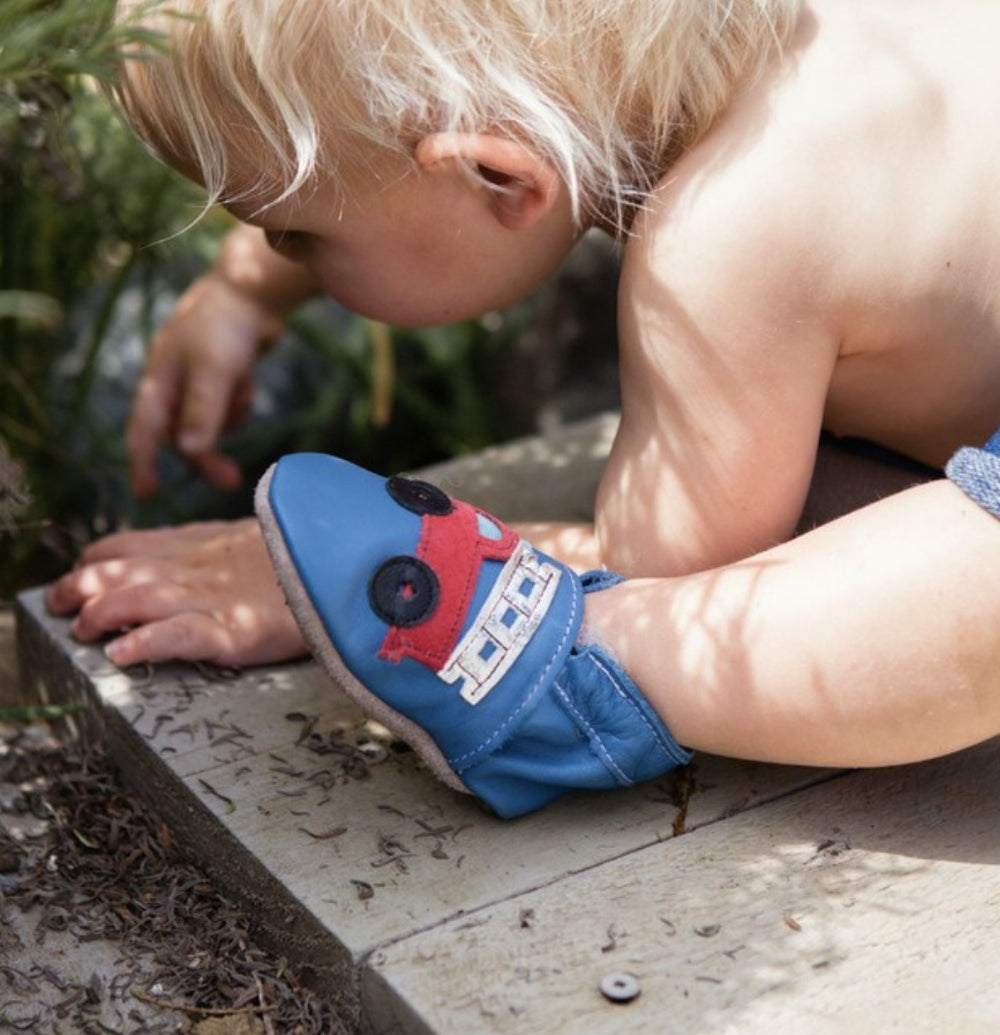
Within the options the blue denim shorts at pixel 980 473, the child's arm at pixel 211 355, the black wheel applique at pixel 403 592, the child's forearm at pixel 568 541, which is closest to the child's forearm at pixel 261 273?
the child's arm at pixel 211 355

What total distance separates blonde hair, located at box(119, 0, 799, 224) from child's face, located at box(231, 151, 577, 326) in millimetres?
47

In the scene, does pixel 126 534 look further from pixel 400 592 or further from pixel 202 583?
pixel 400 592

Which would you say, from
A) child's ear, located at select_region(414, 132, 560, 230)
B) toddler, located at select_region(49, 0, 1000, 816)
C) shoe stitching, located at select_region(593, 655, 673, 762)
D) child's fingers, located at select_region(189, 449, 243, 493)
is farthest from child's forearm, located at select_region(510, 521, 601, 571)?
child's fingers, located at select_region(189, 449, 243, 493)

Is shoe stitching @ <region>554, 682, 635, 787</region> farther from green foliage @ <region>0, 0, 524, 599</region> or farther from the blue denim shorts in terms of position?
green foliage @ <region>0, 0, 524, 599</region>

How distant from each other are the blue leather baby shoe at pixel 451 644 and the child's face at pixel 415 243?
0.92 feet

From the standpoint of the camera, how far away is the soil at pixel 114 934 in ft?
4.54

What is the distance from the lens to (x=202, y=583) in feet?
6.00

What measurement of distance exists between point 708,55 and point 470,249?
32cm

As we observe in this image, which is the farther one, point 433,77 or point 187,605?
point 187,605

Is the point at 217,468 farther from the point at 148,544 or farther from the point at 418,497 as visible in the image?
the point at 418,497

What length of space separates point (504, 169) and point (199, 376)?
2.39 feet

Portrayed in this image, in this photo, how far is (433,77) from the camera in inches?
59.2

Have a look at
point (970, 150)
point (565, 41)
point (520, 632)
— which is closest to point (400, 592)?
point (520, 632)

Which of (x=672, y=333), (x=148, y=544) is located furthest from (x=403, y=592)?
(x=148, y=544)
